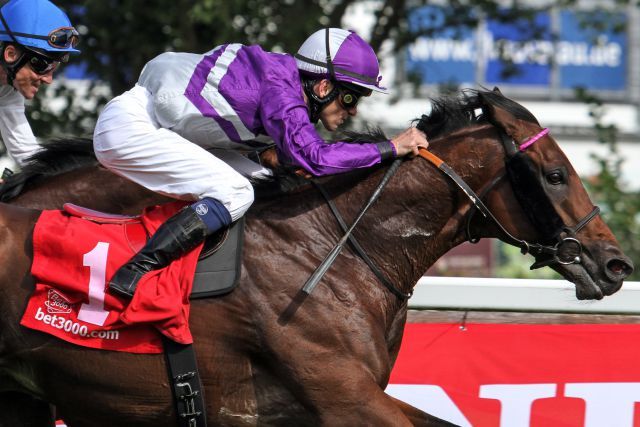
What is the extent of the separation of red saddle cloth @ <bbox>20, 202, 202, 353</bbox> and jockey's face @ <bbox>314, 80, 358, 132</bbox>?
769 mm

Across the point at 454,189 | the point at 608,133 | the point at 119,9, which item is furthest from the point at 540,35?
the point at 454,189

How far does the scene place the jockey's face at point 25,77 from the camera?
3850mm

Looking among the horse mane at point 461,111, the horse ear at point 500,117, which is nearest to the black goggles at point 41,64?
the horse mane at point 461,111

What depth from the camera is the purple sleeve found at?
11.4 ft

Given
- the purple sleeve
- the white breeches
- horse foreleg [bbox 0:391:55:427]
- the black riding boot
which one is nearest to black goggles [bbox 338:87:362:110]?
the purple sleeve

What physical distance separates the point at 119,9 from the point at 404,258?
6641 mm

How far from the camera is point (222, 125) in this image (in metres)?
3.69

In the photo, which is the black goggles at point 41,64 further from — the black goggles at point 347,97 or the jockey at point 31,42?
the black goggles at point 347,97

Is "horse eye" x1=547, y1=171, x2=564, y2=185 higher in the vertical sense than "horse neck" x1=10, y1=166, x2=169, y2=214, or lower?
higher

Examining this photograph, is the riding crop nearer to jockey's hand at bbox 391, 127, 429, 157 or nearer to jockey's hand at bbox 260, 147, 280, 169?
jockey's hand at bbox 391, 127, 429, 157

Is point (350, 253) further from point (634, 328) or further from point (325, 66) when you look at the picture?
point (634, 328)

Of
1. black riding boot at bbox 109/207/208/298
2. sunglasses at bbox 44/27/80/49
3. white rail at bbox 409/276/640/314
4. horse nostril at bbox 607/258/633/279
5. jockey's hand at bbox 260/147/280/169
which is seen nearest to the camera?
black riding boot at bbox 109/207/208/298

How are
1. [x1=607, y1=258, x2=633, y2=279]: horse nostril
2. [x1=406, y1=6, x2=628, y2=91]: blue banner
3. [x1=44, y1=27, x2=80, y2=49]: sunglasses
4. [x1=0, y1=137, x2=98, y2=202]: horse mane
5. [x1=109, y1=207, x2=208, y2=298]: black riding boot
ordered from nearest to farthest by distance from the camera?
[x1=109, y1=207, x2=208, y2=298]: black riding boot
[x1=607, y1=258, x2=633, y2=279]: horse nostril
[x1=44, y1=27, x2=80, y2=49]: sunglasses
[x1=0, y1=137, x2=98, y2=202]: horse mane
[x1=406, y1=6, x2=628, y2=91]: blue banner

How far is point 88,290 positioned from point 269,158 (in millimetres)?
1030
